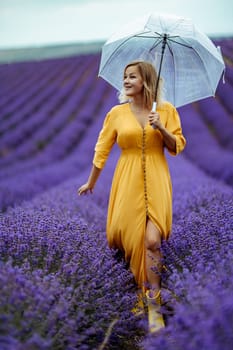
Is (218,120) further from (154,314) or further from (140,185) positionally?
(154,314)

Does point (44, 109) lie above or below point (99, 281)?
below

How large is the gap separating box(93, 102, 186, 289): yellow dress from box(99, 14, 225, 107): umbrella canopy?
0.37 m

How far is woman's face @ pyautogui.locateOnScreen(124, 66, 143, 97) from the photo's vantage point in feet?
8.41

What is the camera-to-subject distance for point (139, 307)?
2.40 metres

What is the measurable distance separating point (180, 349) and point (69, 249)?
0.95 meters

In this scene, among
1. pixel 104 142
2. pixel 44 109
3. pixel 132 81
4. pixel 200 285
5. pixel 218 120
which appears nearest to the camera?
pixel 200 285

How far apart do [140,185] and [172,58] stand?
855 mm

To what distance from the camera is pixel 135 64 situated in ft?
8.48

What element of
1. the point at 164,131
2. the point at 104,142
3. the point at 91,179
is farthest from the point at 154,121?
the point at 91,179

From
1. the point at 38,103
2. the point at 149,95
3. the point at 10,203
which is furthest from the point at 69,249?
the point at 38,103

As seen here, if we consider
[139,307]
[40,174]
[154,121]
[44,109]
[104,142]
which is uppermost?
[154,121]

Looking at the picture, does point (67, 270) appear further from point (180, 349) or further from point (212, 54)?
point (212, 54)

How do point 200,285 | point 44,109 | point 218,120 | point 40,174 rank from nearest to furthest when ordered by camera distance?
point 200,285, point 40,174, point 218,120, point 44,109

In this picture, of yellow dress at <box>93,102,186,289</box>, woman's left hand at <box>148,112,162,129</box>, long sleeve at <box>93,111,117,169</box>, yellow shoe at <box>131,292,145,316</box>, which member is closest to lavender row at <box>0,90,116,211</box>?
long sleeve at <box>93,111,117,169</box>
